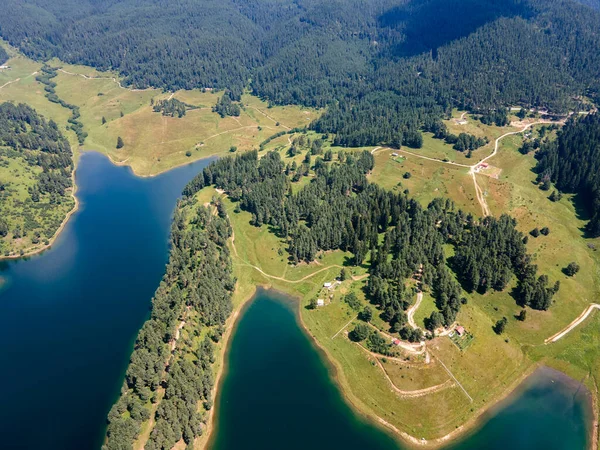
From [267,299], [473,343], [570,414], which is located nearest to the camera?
[570,414]

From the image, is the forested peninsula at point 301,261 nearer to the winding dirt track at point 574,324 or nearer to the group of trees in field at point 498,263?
the group of trees in field at point 498,263

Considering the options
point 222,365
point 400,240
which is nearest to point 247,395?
point 222,365

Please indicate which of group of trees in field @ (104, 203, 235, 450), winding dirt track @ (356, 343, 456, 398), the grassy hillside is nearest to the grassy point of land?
the grassy hillside

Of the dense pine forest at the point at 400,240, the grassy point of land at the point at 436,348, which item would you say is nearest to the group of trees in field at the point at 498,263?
the dense pine forest at the point at 400,240

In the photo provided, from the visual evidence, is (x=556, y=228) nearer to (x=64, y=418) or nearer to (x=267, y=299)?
(x=267, y=299)

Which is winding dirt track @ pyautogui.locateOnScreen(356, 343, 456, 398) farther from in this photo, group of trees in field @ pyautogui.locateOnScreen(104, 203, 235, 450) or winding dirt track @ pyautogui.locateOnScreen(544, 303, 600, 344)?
group of trees in field @ pyautogui.locateOnScreen(104, 203, 235, 450)

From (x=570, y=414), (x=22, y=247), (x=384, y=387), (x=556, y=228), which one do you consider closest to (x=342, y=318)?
(x=384, y=387)
